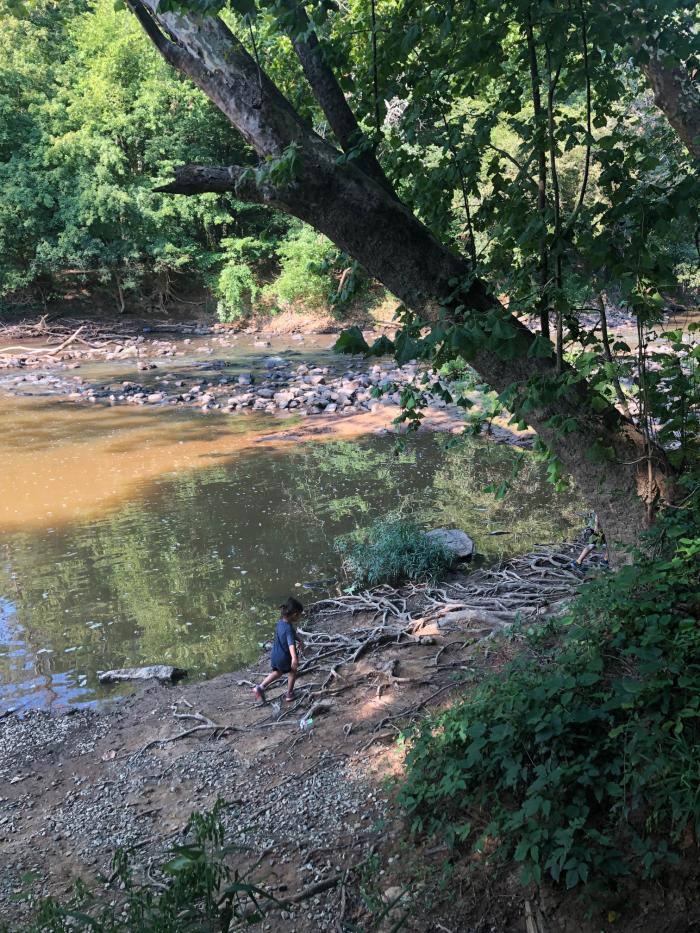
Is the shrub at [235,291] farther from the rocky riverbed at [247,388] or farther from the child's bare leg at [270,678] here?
the child's bare leg at [270,678]

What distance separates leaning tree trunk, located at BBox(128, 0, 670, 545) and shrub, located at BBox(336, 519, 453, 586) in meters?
3.21

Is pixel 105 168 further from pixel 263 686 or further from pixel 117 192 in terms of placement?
pixel 263 686

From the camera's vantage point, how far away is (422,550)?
23.6 ft

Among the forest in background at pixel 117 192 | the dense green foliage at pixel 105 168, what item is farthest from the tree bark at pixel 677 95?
the dense green foliage at pixel 105 168

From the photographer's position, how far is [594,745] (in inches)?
114

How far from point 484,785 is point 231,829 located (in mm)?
1459

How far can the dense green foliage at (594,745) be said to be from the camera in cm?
261

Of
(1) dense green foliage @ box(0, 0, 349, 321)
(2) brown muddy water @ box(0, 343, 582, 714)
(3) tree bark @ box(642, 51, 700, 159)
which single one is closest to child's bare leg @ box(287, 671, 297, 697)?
(2) brown muddy water @ box(0, 343, 582, 714)

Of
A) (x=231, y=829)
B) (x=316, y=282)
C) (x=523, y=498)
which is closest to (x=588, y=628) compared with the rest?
(x=231, y=829)

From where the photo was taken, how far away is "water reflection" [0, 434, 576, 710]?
6578 millimetres

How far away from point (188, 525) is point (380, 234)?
6865 mm

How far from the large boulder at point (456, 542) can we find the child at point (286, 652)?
2.41 m

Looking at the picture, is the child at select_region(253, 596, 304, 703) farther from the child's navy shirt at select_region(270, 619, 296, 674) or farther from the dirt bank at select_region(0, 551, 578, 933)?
the dirt bank at select_region(0, 551, 578, 933)

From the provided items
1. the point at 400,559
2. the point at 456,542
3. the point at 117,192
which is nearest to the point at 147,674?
the point at 400,559
